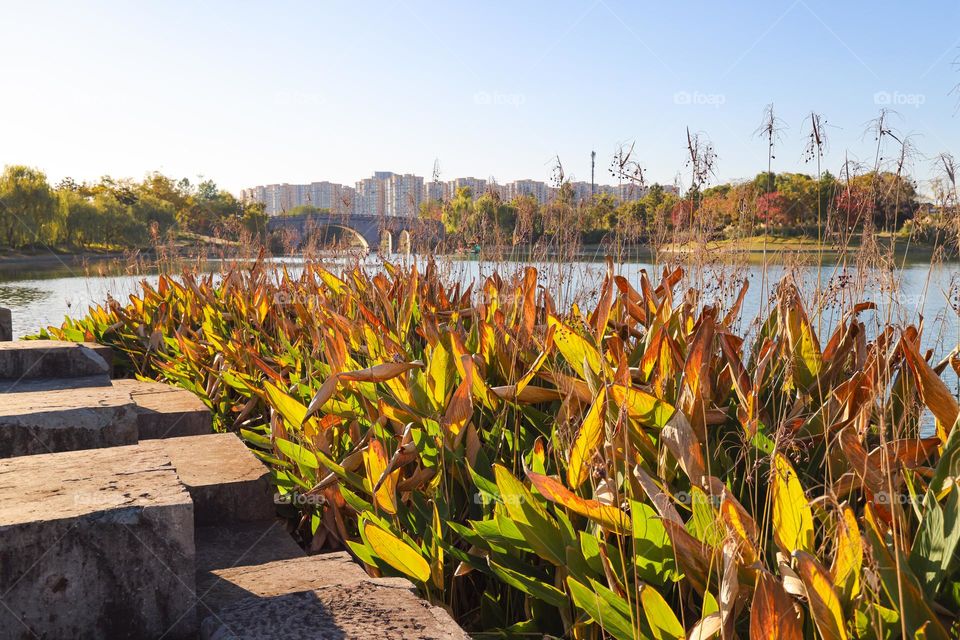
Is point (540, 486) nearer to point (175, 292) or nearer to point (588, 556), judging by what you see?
point (588, 556)

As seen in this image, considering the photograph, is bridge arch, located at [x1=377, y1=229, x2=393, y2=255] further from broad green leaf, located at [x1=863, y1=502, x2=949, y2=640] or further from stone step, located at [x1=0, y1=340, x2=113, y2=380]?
broad green leaf, located at [x1=863, y1=502, x2=949, y2=640]

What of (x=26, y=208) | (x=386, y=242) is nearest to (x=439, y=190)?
(x=386, y=242)

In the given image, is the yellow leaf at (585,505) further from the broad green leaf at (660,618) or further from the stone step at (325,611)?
the stone step at (325,611)

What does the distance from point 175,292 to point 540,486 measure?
465cm

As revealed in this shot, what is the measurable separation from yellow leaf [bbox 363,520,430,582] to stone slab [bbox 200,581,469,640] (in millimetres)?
102

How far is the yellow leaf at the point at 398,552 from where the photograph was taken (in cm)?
158

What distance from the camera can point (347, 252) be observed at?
476 centimetres

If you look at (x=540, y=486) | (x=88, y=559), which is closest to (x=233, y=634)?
(x=88, y=559)

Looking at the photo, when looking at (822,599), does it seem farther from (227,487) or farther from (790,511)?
(227,487)

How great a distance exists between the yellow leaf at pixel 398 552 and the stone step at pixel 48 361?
2.16 metres

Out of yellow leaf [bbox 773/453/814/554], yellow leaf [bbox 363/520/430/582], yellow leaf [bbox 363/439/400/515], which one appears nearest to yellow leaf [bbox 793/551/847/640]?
yellow leaf [bbox 773/453/814/554]

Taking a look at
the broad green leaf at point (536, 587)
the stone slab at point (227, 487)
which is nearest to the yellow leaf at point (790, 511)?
the broad green leaf at point (536, 587)

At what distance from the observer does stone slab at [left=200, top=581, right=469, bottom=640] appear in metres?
1.29

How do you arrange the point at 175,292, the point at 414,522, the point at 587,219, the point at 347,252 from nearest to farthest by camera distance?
the point at 414,522 < the point at 587,219 < the point at 347,252 < the point at 175,292
